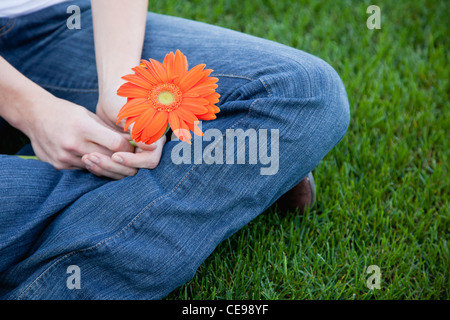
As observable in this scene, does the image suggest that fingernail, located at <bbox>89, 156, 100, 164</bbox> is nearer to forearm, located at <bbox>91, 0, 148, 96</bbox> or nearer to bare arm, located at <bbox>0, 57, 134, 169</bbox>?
bare arm, located at <bbox>0, 57, 134, 169</bbox>

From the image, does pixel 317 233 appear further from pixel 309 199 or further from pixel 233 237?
pixel 233 237

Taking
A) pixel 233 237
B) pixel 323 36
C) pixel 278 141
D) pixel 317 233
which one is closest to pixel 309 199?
pixel 317 233

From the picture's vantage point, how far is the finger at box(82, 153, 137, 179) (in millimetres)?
969

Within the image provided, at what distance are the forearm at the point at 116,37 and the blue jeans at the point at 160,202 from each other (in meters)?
0.21

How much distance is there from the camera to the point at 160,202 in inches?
36.9

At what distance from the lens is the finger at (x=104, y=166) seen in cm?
97

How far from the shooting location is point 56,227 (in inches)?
37.4

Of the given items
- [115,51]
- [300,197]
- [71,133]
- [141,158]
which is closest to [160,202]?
[141,158]

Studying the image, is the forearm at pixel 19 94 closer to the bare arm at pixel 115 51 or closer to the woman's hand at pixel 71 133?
the woman's hand at pixel 71 133

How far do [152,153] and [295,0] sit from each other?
55.9 inches

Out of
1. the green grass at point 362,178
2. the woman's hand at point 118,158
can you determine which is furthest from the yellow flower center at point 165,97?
the green grass at point 362,178

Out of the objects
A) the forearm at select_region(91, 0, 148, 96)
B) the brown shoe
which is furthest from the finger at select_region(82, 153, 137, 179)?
the brown shoe

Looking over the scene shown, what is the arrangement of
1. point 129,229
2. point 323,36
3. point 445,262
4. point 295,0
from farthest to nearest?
1. point 295,0
2. point 323,36
3. point 445,262
4. point 129,229

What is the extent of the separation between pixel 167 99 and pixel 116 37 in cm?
38
